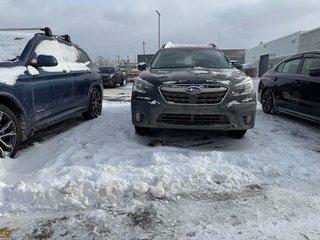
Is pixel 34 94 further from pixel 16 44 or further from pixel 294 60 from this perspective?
pixel 294 60

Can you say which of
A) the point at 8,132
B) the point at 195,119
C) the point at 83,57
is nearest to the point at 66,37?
the point at 83,57

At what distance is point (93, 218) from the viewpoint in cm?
325

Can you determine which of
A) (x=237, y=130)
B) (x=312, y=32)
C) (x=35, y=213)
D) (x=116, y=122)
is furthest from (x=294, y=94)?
(x=312, y=32)

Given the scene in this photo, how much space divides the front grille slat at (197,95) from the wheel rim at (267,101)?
367cm

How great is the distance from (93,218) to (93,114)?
4.54 m

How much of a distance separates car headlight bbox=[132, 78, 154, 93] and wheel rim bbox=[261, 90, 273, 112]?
4.11 meters

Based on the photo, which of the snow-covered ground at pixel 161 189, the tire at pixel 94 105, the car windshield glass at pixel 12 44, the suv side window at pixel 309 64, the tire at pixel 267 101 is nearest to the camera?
the snow-covered ground at pixel 161 189

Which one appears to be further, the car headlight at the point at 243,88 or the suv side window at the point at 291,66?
the suv side window at the point at 291,66

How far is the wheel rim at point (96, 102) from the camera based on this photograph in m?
7.62

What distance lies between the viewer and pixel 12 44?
5180 mm

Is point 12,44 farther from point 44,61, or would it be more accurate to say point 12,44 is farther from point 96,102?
point 96,102

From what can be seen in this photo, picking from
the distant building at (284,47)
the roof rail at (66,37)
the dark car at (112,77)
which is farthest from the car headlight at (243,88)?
the distant building at (284,47)

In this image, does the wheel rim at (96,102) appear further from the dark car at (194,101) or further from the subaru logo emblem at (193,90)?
the subaru logo emblem at (193,90)

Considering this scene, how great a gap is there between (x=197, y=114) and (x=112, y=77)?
1566 centimetres
